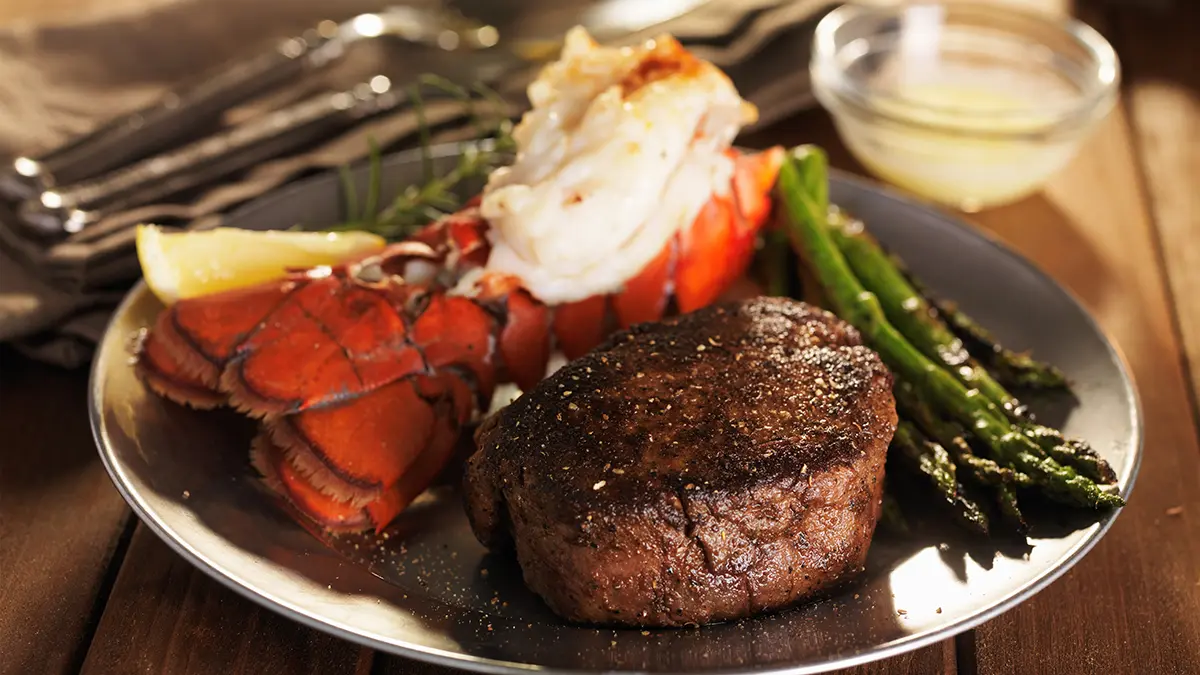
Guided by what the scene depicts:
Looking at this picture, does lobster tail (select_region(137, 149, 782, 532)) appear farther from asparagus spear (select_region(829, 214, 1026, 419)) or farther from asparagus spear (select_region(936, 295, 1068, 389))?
asparagus spear (select_region(936, 295, 1068, 389))

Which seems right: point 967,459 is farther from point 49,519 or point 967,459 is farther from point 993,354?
point 49,519

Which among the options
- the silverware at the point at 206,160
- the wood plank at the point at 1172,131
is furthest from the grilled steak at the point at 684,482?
the silverware at the point at 206,160

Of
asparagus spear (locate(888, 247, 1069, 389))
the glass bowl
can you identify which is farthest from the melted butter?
asparagus spear (locate(888, 247, 1069, 389))

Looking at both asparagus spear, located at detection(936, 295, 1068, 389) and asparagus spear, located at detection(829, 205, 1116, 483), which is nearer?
asparagus spear, located at detection(829, 205, 1116, 483)

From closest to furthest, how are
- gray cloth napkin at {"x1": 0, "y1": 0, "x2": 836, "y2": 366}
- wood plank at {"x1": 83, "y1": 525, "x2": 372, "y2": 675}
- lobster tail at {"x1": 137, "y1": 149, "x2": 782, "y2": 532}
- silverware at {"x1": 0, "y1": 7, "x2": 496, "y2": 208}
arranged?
wood plank at {"x1": 83, "y1": 525, "x2": 372, "y2": 675}, lobster tail at {"x1": 137, "y1": 149, "x2": 782, "y2": 532}, gray cloth napkin at {"x1": 0, "y1": 0, "x2": 836, "y2": 366}, silverware at {"x1": 0, "y1": 7, "x2": 496, "y2": 208}

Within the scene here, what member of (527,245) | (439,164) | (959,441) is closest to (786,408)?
(959,441)

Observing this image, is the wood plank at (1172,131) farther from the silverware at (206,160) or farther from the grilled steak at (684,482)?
the silverware at (206,160)

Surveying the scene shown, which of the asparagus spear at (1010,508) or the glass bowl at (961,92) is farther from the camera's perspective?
the glass bowl at (961,92)
